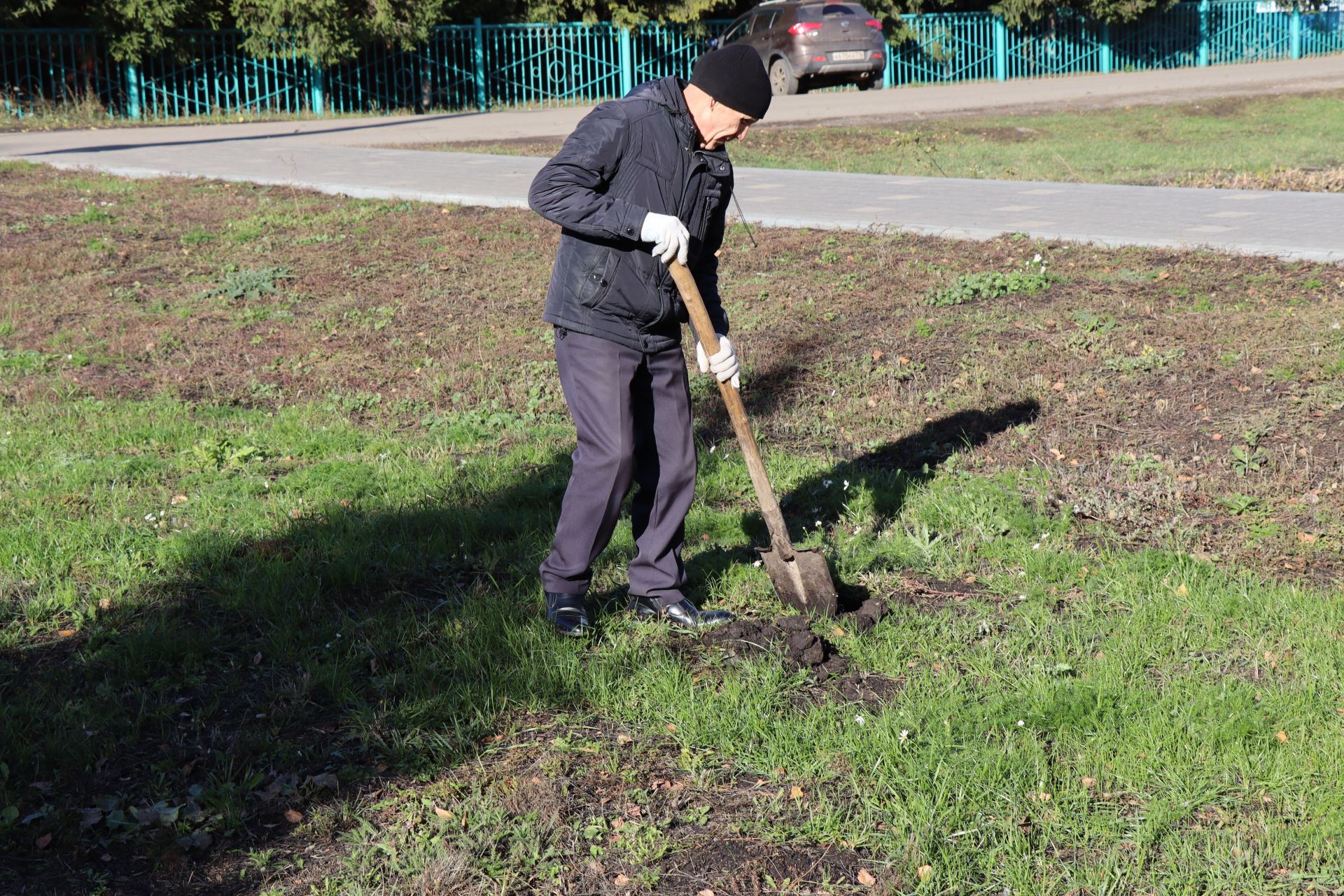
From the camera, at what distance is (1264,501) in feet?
15.4

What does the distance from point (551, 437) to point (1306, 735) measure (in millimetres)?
3597

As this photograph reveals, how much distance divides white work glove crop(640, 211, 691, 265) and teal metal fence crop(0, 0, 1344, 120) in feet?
44.0

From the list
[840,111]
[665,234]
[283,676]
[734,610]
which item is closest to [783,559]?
[734,610]

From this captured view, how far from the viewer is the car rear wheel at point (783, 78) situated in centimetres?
2406

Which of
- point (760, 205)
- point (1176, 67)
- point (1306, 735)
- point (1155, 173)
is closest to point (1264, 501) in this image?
point (1306, 735)

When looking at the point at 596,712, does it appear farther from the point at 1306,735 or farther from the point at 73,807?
the point at 1306,735

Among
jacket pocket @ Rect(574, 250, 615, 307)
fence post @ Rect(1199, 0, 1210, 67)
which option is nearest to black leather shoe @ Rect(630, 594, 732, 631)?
jacket pocket @ Rect(574, 250, 615, 307)

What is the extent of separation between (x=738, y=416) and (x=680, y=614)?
0.69 metres

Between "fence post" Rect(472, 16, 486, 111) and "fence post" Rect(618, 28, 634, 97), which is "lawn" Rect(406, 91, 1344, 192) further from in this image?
"fence post" Rect(618, 28, 634, 97)

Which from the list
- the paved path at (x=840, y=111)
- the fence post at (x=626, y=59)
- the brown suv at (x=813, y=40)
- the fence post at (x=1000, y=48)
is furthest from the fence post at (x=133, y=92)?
the fence post at (x=1000, y=48)

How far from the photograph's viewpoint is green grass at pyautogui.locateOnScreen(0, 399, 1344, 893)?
2.91m

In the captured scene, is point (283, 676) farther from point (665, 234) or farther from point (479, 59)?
point (479, 59)

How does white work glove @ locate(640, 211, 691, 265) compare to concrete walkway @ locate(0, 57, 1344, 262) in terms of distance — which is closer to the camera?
white work glove @ locate(640, 211, 691, 265)

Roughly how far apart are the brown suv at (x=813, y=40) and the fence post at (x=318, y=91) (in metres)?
7.59
